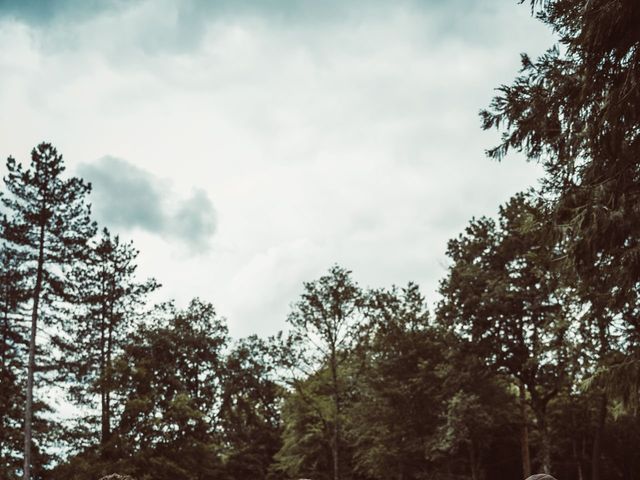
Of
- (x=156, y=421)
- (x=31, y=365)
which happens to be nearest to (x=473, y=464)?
(x=156, y=421)

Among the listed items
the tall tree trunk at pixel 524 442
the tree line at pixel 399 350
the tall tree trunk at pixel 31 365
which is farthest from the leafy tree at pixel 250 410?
the tall tree trunk at pixel 31 365

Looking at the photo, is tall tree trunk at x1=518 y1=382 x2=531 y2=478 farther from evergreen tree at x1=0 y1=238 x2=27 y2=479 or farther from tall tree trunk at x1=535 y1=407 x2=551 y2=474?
evergreen tree at x1=0 y1=238 x2=27 y2=479

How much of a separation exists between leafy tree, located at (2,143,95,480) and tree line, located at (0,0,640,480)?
0.08 m

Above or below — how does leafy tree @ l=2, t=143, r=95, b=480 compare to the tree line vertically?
above

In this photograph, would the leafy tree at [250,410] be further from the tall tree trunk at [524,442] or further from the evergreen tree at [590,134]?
the evergreen tree at [590,134]

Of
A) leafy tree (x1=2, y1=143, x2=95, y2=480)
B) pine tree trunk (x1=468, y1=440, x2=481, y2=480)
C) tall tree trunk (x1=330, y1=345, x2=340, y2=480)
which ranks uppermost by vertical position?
leafy tree (x1=2, y1=143, x2=95, y2=480)

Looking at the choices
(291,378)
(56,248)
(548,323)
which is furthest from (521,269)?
(56,248)

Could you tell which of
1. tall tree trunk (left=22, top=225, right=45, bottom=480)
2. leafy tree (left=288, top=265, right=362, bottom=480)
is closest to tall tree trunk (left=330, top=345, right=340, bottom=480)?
leafy tree (left=288, top=265, right=362, bottom=480)

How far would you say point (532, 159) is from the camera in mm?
8586

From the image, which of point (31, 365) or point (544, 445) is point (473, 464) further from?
point (31, 365)

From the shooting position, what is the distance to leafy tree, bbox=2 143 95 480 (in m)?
20.7

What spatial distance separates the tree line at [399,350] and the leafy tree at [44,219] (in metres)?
0.08

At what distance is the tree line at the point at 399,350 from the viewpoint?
816 centimetres

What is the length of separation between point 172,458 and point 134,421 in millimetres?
2472
